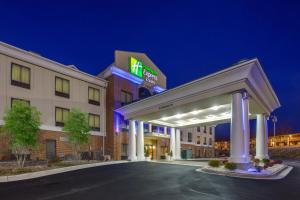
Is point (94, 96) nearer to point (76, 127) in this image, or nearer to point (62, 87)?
point (62, 87)

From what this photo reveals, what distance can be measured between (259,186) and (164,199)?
19.2 ft

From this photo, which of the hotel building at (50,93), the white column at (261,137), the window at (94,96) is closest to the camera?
the hotel building at (50,93)

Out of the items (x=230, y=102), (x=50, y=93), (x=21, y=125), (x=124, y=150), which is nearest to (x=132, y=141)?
(x=124, y=150)

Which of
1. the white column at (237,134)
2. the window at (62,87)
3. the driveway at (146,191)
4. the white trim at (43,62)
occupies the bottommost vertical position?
the driveway at (146,191)

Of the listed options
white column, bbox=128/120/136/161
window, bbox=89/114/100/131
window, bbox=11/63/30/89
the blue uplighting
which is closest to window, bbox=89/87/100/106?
window, bbox=89/114/100/131

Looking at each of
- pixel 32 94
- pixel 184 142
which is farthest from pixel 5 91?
pixel 184 142

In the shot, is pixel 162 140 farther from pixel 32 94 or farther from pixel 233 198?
pixel 233 198

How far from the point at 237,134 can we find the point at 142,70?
26.8 metres

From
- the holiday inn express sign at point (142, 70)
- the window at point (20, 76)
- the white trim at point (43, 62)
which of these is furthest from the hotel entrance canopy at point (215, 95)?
the window at point (20, 76)

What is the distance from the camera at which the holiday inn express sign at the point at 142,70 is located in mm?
42625

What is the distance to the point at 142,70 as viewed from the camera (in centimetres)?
4528

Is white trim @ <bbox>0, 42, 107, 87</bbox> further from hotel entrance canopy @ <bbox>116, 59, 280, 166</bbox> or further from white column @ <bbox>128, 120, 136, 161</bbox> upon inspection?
white column @ <bbox>128, 120, 136, 161</bbox>

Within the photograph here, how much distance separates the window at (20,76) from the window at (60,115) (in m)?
4.68

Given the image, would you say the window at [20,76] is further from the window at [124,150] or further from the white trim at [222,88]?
the window at [124,150]
